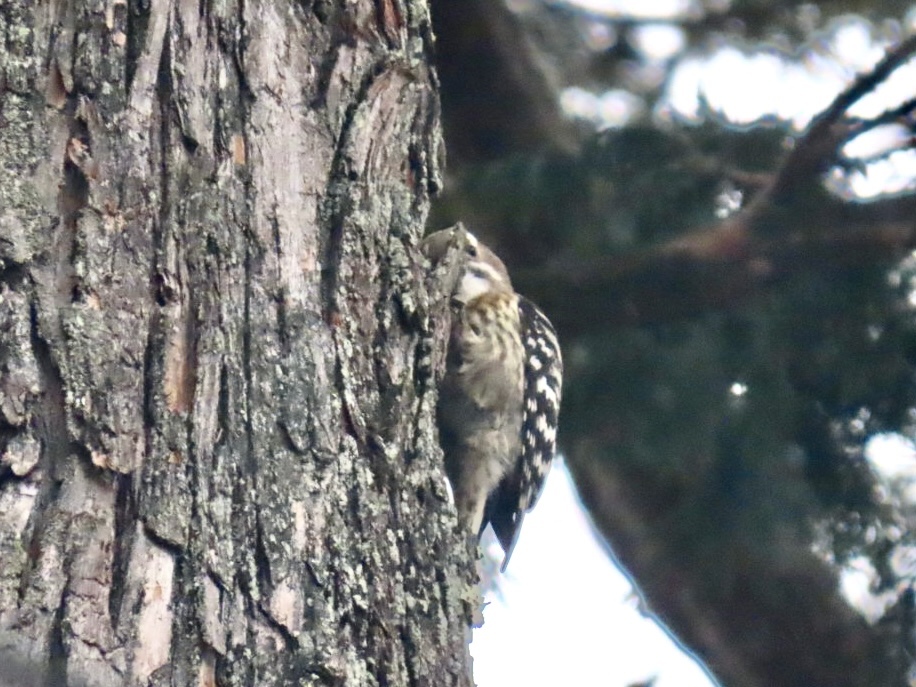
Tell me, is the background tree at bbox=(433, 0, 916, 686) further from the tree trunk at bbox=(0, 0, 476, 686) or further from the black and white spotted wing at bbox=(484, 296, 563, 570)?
the tree trunk at bbox=(0, 0, 476, 686)

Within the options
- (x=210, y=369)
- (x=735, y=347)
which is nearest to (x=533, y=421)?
(x=735, y=347)

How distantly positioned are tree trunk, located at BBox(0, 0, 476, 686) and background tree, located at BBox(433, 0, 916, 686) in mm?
2109

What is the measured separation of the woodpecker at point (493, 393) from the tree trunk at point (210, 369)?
1.34 metres

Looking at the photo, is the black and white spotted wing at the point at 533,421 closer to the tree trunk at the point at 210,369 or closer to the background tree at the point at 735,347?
the background tree at the point at 735,347

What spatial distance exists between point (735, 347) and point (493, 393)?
113 cm

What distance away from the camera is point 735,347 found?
15.1ft

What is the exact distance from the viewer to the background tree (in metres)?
4.29

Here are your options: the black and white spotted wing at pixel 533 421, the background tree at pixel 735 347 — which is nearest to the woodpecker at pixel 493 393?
the black and white spotted wing at pixel 533 421

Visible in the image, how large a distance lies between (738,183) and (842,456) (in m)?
0.97

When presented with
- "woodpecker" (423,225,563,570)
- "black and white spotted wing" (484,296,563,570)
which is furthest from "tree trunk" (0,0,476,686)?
"black and white spotted wing" (484,296,563,570)

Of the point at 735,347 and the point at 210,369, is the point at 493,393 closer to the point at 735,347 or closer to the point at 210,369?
the point at 735,347

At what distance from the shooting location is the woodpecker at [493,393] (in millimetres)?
3850

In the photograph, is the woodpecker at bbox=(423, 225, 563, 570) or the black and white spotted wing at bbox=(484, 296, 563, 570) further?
the black and white spotted wing at bbox=(484, 296, 563, 570)

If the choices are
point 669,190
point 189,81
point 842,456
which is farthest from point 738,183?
point 189,81
